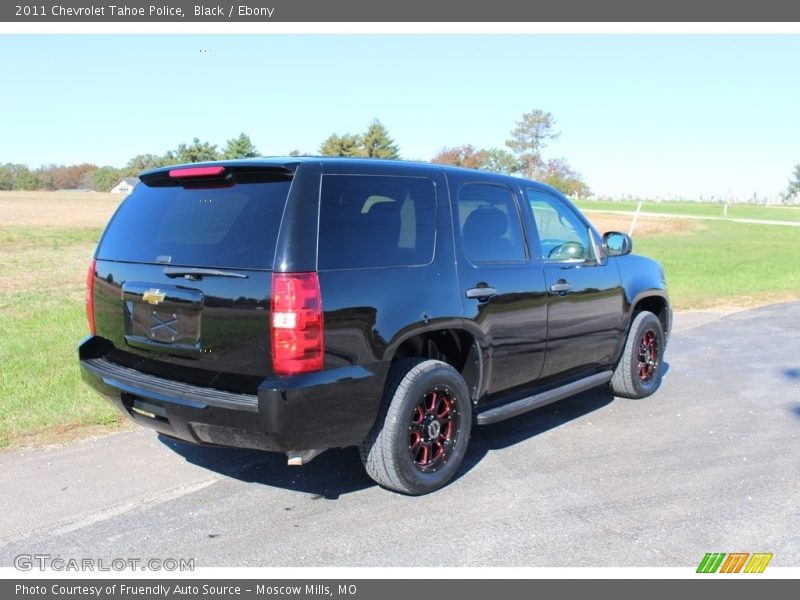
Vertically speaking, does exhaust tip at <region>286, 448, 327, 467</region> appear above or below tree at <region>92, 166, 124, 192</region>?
below

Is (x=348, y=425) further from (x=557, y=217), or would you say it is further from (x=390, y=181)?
(x=557, y=217)

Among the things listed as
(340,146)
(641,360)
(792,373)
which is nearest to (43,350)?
(641,360)

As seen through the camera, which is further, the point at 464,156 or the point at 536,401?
the point at 464,156

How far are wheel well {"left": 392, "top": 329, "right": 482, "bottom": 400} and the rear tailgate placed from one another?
1.21 meters

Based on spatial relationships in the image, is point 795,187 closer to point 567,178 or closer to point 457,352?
point 567,178

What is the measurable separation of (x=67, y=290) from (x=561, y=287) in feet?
37.3

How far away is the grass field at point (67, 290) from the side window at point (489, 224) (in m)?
3.03

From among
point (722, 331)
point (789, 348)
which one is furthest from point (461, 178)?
point (722, 331)

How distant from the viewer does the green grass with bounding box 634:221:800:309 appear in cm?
1352

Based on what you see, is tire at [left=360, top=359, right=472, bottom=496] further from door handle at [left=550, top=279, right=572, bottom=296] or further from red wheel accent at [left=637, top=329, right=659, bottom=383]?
red wheel accent at [left=637, top=329, right=659, bottom=383]

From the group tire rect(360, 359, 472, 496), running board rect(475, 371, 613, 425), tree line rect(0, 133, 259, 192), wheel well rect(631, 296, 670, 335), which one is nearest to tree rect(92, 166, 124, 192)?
tree line rect(0, 133, 259, 192)

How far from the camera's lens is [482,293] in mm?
4418

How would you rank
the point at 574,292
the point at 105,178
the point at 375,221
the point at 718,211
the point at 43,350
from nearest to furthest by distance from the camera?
the point at 375,221, the point at 574,292, the point at 43,350, the point at 718,211, the point at 105,178
